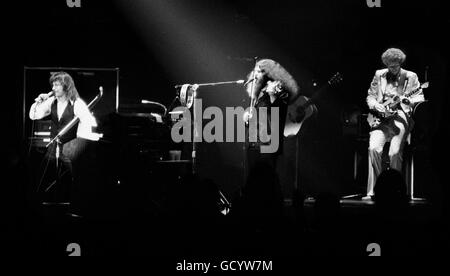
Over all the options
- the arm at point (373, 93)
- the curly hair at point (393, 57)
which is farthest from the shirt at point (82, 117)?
the curly hair at point (393, 57)

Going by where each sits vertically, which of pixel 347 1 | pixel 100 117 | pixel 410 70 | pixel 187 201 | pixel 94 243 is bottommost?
pixel 94 243

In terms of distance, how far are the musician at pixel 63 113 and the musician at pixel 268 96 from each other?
1.77 metres

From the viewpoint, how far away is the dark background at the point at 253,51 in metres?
7.95

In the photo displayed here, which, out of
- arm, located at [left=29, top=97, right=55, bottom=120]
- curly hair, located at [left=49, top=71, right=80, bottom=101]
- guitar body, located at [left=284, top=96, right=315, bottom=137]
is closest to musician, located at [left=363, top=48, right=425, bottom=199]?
guitar body, located at [left=284, top=96, right=315, bottom=137]

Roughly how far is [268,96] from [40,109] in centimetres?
259

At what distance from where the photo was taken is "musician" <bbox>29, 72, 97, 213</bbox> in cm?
671

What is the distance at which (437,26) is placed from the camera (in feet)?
23.4

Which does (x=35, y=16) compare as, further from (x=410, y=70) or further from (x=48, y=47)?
(x=410, y=70)

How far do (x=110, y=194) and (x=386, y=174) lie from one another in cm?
340

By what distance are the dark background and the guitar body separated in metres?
0.55

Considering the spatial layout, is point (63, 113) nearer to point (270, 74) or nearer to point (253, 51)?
point (270, 74)

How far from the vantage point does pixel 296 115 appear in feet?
25.5

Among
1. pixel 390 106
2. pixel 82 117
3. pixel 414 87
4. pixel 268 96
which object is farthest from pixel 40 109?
pixel 414 87

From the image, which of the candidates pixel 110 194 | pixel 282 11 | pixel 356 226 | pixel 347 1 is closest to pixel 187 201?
pixel 356 226
